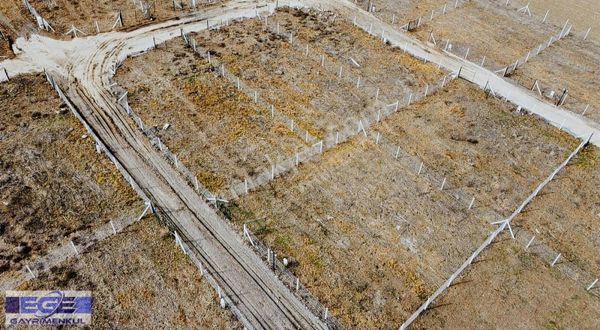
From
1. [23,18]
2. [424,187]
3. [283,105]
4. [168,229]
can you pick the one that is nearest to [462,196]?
[424,187]

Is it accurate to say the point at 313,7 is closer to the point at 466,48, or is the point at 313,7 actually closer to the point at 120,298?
the point at 466,48

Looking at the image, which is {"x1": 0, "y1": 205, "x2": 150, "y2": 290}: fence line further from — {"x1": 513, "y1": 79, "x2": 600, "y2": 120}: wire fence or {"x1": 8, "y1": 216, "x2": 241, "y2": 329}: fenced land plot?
{"x1": 513, "y1": 79, "x2": 600, "y2": 120}: wire fence

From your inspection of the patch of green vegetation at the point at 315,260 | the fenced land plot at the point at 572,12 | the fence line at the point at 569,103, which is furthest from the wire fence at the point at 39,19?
the fenced land plot at the point at 572,12

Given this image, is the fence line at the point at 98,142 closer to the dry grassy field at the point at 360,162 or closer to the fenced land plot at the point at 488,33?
the dry grassy field at the point at 360,162

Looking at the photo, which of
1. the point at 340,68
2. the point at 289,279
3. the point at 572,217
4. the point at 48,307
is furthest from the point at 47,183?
the point at 572,217

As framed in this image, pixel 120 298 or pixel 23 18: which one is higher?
pixel 23 18

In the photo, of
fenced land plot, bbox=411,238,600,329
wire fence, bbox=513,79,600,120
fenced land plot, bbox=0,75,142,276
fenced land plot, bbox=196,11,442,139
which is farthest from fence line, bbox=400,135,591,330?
fenced land plot, bbox=0,75,142,276
